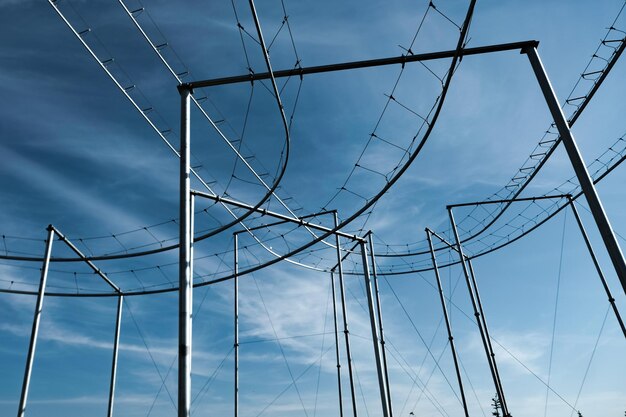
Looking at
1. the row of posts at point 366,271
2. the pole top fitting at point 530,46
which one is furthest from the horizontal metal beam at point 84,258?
the pole top fitting at point 530,46

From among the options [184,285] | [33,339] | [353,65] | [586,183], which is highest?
[353,65]

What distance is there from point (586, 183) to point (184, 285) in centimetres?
850

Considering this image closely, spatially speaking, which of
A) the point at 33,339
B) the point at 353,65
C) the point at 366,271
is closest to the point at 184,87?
the point at 353,65

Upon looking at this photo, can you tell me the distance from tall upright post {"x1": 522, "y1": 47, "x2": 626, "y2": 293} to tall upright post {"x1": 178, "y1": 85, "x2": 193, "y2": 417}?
8.36 meters

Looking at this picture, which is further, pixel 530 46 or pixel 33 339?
pixel 33 339

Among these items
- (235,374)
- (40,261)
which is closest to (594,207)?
(235,374)

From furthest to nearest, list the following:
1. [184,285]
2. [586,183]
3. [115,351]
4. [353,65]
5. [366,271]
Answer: [115,351]
[366,271]
[353,65]
[184,285]
[586,183]

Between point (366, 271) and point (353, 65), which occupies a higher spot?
point (353, 65)

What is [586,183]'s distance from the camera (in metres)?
8.81

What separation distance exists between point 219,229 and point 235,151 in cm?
456

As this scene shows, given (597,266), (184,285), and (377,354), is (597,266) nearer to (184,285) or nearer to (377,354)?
(377,354)

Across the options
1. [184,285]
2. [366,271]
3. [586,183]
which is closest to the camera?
[586,183]

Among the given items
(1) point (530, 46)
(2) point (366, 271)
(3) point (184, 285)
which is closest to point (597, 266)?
(2) point (366, 271)

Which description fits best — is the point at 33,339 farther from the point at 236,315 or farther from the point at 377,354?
the point at 377,354
